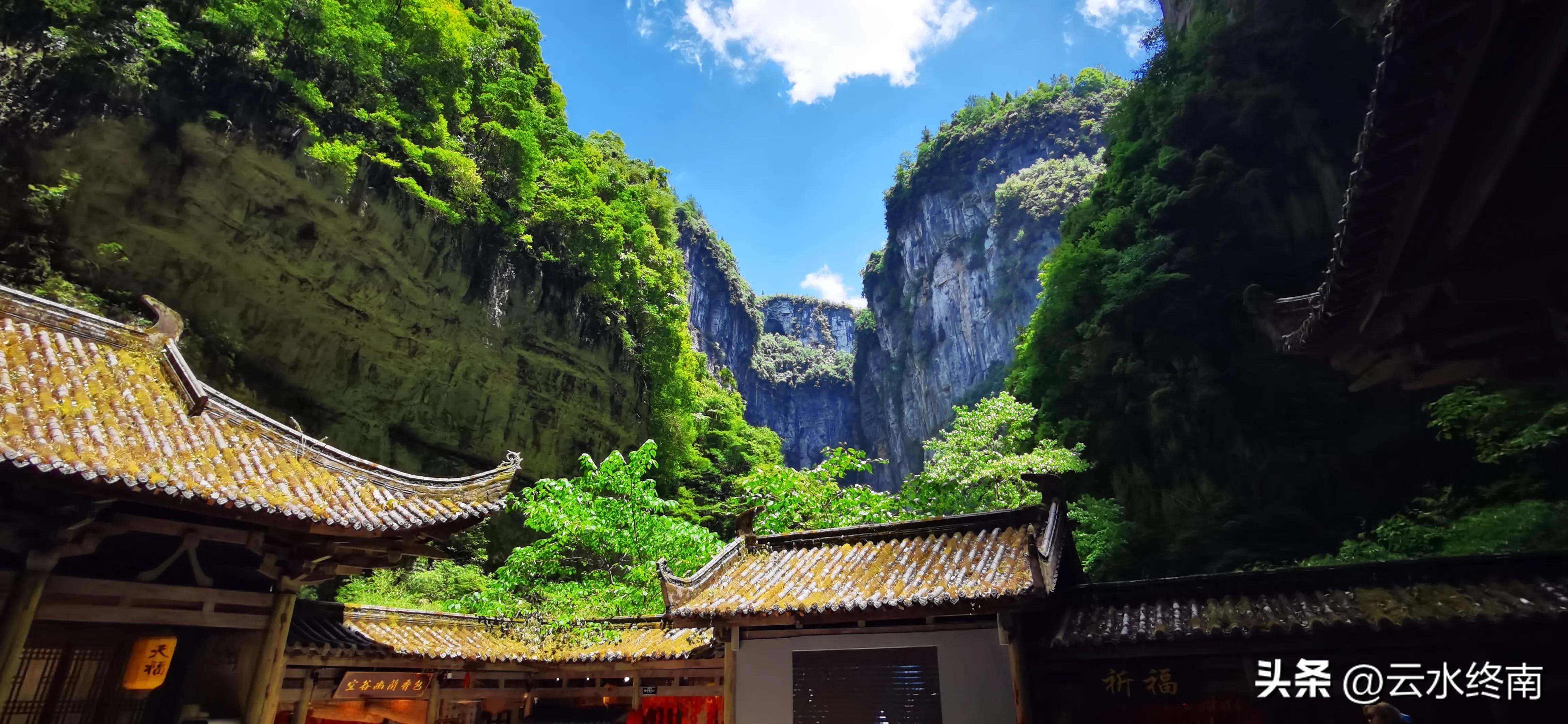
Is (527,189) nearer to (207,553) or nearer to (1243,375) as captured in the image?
(207,553)

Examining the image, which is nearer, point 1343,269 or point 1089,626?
point 1343,269

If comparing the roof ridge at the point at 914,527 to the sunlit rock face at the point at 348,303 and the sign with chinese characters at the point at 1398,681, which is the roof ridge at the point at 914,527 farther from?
the sunlit rock face at the point at 348,303

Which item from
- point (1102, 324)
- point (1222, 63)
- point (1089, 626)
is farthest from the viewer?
point (1222, 63)

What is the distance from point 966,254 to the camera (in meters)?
62.7

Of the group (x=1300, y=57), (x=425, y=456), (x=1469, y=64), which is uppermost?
(x=1300, y=57)

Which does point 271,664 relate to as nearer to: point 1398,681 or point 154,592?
point 154,592

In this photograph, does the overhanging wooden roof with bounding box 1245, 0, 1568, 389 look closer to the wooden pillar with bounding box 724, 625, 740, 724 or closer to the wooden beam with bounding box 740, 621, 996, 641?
the wooden beam with bounding box 740, 621, 996, 641

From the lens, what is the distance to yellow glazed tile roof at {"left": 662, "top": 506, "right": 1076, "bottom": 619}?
27.4 ft

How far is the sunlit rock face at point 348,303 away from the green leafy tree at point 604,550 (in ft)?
30.6

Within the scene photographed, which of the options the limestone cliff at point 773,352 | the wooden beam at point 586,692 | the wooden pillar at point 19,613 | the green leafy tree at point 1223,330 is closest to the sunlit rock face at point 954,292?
the limestone cliff at point 773,352

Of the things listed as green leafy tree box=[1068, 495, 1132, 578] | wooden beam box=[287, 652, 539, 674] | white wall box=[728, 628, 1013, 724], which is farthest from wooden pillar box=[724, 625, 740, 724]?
green leafy tree box=[1068, 495, 1132, 578]

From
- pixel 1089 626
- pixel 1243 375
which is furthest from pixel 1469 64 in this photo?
pixel 1243 375

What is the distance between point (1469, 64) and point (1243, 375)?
16.7m

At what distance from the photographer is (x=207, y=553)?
8.55 m
